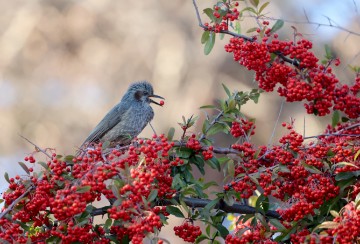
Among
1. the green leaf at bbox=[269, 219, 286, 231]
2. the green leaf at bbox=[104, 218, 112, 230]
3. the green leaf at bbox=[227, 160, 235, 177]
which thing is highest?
the green leaf at bbox=[227, 160, 235, 177]

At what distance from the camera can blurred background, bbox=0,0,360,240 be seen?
35.9ft

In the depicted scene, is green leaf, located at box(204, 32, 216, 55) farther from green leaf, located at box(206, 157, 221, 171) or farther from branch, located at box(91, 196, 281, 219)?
branch, located at box(91, 196, 281, 219)

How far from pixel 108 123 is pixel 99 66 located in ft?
15.6

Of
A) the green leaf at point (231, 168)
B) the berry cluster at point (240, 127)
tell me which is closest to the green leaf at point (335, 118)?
the berry cluster at point (240, 127)

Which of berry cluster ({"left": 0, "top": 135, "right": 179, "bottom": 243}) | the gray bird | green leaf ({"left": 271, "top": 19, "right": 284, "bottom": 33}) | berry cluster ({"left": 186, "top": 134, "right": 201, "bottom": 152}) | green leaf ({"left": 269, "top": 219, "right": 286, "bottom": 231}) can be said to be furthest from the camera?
the gray bird

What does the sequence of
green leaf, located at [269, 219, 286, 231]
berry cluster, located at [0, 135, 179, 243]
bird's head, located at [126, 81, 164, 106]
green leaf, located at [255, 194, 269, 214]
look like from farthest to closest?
bird's head, located at [126, 81, 164, 106] → green leaf, located at [255, 194, 269, 214] → green leaf, located at [269, 219, 286, 231] → berry cluster, located at [0, 135, 179, 243]

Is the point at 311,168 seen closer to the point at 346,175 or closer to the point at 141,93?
the point at 346,175

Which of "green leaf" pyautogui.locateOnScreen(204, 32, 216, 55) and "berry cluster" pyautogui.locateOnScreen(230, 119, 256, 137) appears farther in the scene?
"green leaf" pyautogui.locateOnScreen(204, 32, 216, 55)

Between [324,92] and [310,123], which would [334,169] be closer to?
[324,92]

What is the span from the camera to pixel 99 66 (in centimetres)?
1198

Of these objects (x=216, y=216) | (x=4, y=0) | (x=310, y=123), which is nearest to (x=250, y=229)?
(x=216, y=216)

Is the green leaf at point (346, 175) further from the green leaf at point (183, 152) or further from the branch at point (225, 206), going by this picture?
the green leaf at point (183, 152)

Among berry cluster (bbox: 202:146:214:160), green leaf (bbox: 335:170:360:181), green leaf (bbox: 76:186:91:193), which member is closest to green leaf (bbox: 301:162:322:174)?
green leaf (bbox: 335:170:360:181)

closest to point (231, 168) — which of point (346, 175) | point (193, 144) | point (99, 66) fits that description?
point (193, 144)
